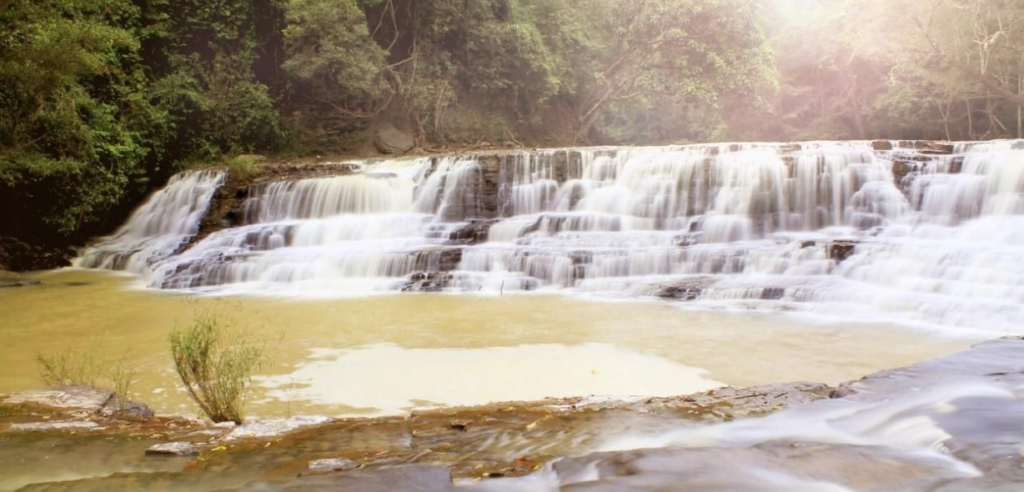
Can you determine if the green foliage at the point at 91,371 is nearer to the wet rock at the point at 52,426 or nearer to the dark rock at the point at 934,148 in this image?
the wet rock at the point at 52,426

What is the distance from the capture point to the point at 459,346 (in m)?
7.58

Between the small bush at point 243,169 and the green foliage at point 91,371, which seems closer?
the green foliage at point 91,371

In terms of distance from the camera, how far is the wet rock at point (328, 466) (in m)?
3.29

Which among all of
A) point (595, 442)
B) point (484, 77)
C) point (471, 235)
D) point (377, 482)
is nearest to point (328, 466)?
point (377, 482)

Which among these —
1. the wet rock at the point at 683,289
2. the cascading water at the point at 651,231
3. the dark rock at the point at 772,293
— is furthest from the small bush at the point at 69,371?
the dark rock at the point at 772,293

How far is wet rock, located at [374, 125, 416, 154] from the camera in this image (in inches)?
899

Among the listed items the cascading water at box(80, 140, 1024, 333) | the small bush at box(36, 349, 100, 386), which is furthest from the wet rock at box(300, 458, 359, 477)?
the cascading water at box(80, 140, 1024, 333)

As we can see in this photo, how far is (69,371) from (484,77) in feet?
64.9

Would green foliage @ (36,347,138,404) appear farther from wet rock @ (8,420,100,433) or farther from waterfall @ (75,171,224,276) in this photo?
waterfall @ (75,171,224,276)

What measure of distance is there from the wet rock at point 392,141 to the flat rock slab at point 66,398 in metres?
18.3

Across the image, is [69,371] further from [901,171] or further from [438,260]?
[901,171]

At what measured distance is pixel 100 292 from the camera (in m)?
11.8

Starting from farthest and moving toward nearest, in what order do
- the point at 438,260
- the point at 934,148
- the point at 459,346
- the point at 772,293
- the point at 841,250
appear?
1. the point at 934,148
2. the point at 438,260
3. the point at 841,250
4. the point at 772,293
5. the point at 459,346

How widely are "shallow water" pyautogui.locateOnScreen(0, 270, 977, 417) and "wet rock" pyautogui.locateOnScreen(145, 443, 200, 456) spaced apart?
60.1 inches
